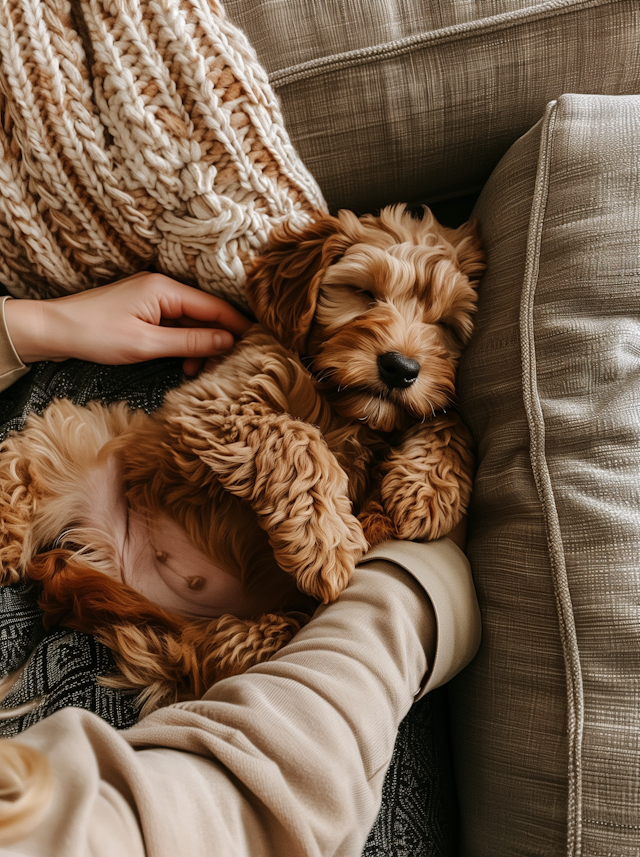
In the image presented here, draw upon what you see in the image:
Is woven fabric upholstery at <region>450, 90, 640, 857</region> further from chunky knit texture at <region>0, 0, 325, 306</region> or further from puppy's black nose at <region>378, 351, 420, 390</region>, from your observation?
chunky knit texture at <region>0, 0, 325, 306</region>

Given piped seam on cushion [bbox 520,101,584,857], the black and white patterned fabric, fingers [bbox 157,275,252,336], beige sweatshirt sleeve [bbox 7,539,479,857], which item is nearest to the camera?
beige sweatshirt sleeve [bbox 7,539,479,857]

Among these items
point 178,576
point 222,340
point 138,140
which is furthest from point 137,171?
point 178,576

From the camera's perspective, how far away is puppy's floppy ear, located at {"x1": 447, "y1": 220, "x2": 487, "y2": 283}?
150 centimetres

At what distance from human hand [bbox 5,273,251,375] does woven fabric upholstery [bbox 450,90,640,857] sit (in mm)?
689

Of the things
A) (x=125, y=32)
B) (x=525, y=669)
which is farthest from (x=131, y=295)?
(x=525, y=669)

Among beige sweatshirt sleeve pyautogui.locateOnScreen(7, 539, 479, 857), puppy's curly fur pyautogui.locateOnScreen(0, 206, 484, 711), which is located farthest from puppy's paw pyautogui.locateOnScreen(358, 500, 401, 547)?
beige sweatshirt sleeve pyautogui.locateOnScreen(7, 539, 479, 857)

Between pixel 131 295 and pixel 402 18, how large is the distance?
99 centimetres

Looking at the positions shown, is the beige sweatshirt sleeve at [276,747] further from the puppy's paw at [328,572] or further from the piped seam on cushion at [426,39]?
the piped seam on cushion at [426,39]

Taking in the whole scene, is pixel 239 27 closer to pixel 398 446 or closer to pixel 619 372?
pixel 398 446

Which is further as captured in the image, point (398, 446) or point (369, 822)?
point (398, 446)

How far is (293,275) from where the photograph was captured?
1458 millimetres

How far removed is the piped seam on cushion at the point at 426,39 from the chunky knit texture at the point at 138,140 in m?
0.15

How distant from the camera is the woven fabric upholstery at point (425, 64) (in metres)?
1.53

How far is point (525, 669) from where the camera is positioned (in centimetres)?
119
